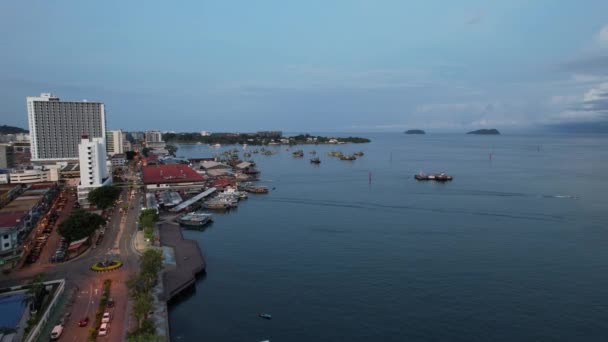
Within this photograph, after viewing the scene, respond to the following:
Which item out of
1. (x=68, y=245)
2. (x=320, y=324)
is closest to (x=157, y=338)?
(x=320, y=324)

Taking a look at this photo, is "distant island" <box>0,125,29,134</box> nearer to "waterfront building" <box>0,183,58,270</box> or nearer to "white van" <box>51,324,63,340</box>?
"waterfront building" <box>0,183,58,270</box>

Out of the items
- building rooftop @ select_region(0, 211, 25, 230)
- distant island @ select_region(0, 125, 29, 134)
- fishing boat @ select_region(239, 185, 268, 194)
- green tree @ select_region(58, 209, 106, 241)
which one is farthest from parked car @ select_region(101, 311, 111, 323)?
distant island @ select_region(0, 125, 29, 134)

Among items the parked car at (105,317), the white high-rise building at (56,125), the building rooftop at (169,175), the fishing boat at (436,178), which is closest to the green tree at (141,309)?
the parked car at (105,317)

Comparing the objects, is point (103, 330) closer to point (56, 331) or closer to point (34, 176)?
point (56, 331)

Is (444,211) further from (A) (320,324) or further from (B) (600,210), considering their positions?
(A) (320,324)

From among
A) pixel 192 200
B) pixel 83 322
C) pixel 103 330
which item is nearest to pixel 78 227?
pixel 83 322

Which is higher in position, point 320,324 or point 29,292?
point 29,292
